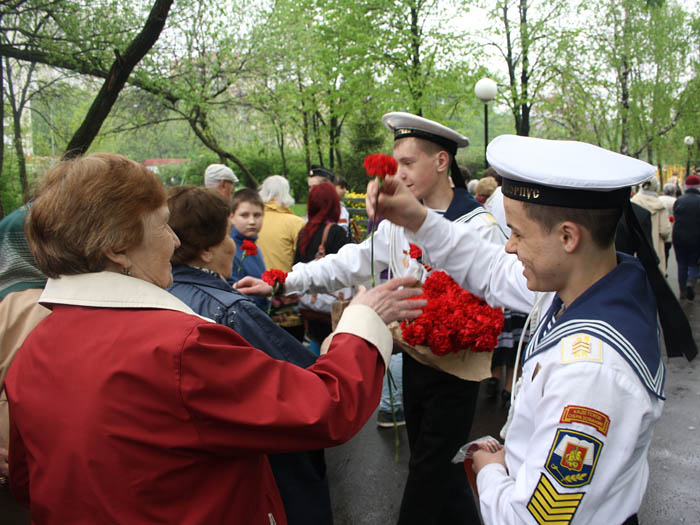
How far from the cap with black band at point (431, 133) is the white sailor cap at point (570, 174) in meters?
Result: 1.46

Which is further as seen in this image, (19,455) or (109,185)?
(19,455)

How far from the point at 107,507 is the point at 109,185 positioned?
837 millimetres

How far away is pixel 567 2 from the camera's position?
72.4 ft

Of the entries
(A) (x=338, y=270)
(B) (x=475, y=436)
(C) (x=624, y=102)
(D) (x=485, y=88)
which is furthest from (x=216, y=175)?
(C) (x=624, y=102)

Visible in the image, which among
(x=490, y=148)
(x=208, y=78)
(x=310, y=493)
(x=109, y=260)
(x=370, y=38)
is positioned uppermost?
(x=370, y=38)

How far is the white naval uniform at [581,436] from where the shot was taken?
4.27 ft

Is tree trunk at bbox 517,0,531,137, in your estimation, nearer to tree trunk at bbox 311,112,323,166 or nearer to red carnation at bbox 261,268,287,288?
tree trunk at bbox 311,112,323,166

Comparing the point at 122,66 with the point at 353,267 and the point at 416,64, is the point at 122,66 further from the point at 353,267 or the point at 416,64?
the point at 416,64

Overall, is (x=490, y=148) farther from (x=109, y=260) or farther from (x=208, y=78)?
(x=208, y=78)

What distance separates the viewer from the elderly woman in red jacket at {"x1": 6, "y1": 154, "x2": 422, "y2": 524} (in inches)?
50.8

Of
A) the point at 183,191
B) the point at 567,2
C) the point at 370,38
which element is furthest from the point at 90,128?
the point at 567,2

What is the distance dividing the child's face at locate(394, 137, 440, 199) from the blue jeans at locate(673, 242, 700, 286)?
324 inches

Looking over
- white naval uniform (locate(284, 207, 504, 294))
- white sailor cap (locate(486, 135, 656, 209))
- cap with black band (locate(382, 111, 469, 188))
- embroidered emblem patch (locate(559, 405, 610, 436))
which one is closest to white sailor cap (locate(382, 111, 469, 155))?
cap with black band (locate(382, 111, 469, 188))

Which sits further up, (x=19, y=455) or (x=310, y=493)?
(x=19, y=455)
